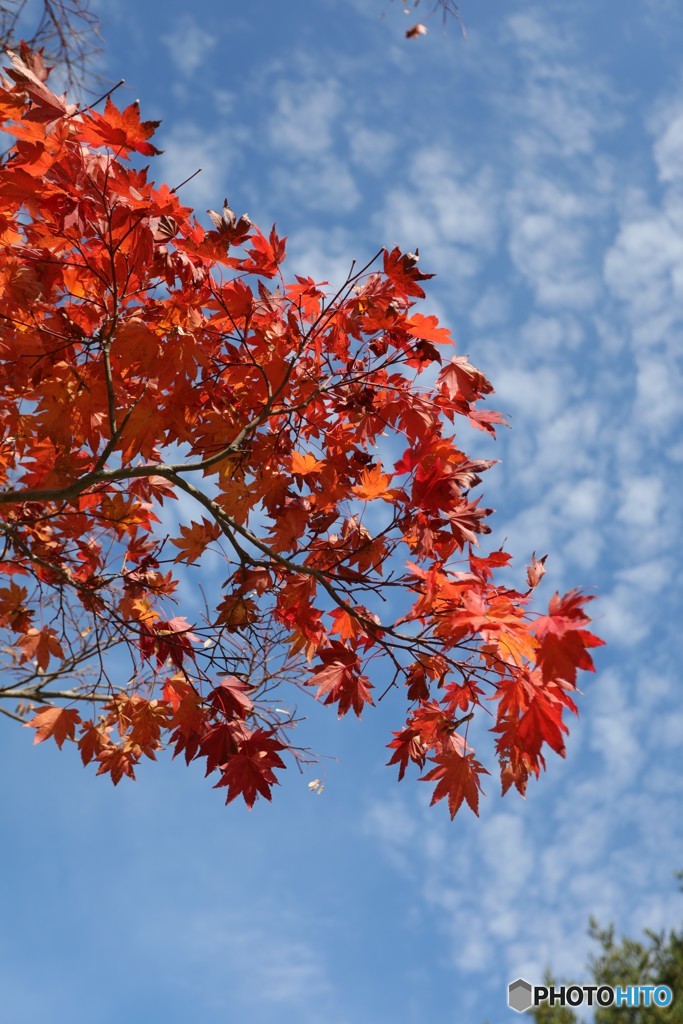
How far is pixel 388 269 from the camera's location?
2.67 metres

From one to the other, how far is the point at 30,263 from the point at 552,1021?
11045 mm

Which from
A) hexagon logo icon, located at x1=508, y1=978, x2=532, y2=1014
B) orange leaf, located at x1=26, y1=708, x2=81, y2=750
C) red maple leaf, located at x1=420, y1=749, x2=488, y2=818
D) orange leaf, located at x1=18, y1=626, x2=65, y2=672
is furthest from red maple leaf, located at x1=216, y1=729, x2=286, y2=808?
hexagon logo icon, located at x1=508, y1=978, x2=532, y2=1014

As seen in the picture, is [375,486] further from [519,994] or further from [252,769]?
[519,994]

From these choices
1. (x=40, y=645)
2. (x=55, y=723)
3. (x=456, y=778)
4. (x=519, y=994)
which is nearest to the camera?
(x=456, y=778)

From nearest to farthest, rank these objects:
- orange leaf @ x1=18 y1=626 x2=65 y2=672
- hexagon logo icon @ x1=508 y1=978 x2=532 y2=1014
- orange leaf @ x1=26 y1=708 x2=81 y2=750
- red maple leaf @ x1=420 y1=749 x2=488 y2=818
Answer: red maple leaf @ x1=420 y1=749 x2=488 y2=818
orange leaf @ x1=26 y1=708 x2=81 y2=750
orange leaf @ x1=18 y1=626 x2=65 y2=672
hexagon logo icon @ x1=508 y1=978 x2=532 y2=1014

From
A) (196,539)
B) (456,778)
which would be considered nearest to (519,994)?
(456,778)

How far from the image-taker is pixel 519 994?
795cm

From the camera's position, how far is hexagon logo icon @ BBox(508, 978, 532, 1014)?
7.65 m

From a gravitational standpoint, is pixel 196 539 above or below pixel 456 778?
above

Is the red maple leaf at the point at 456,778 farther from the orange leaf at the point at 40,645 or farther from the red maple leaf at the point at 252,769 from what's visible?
the orange leaf at the point at 40,645

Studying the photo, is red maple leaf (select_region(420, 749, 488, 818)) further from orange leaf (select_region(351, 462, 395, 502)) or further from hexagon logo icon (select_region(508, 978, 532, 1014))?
hexagon logo icon (select_region(508, 978, 532, 1014))

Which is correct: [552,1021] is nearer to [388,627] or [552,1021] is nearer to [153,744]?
[153,744]

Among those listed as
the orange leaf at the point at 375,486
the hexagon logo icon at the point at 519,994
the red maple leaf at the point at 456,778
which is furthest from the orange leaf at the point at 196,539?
the hexagon logo icon at the point at 519,994

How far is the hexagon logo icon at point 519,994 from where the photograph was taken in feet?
25.1
